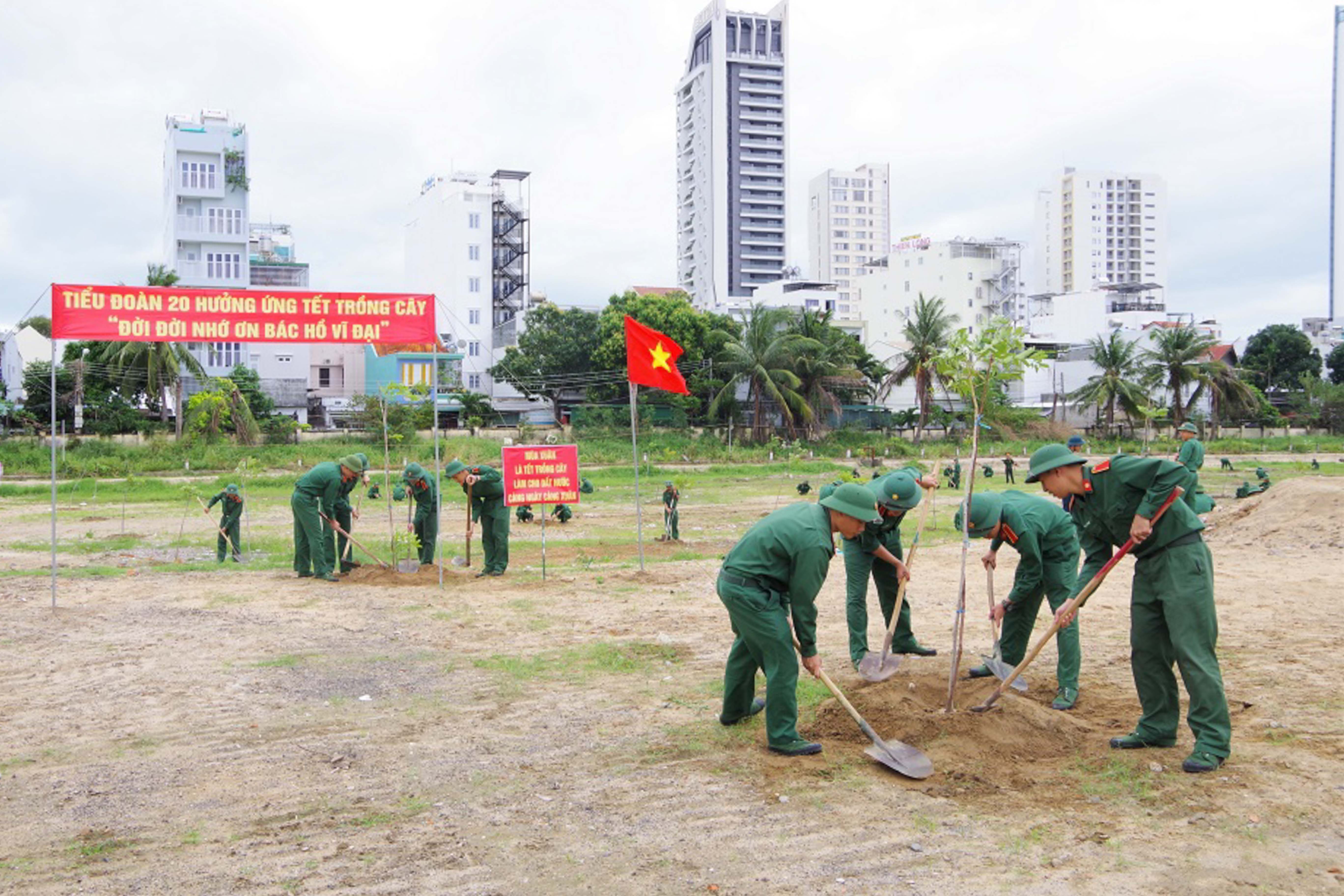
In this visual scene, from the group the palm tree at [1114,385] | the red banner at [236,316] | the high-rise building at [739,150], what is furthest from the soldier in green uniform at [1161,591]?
the high-rise building at [739,150]

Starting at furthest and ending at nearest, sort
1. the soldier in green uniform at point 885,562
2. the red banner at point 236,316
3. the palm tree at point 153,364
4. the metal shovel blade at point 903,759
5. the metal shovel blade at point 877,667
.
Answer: the palm tree at point 153,364, the red banner at point 236,316, the metal shovel blade at point 877,667, the soldier in green uniform at point 885,562, the metal shovel blade at point 903,759

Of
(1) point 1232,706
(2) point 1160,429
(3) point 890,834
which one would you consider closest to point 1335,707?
(1) point 1232,706

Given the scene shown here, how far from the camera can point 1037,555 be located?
7.75 m

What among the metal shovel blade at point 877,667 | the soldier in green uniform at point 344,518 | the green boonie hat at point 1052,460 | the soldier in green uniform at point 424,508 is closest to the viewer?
the green boonie hat at point 1052,460

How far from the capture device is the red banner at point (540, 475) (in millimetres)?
14023

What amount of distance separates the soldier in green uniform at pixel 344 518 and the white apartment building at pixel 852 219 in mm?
113158

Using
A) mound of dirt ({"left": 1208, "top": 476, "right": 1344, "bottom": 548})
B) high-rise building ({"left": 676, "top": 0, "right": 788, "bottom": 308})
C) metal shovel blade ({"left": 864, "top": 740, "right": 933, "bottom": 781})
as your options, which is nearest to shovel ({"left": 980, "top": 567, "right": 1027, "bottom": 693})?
metal shovel blade ({"left": 864, "top": 740, "right": 933, "bottom": 781})

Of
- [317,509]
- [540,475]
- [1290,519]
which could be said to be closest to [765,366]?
[1290,519]

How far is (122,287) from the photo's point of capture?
11781mm

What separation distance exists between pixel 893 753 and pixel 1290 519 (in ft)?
50.7

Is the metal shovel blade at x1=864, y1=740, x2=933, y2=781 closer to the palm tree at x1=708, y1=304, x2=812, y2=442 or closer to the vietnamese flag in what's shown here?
the vietnamese flag

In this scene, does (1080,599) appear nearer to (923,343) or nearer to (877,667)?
(877,667)

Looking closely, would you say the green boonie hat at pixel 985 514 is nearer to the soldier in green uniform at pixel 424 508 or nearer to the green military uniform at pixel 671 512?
the soldier in green uniform at pixel 424 508

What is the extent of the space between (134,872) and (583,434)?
4495 cm
